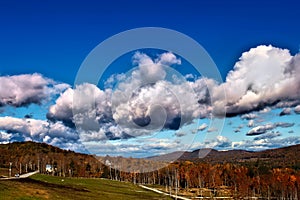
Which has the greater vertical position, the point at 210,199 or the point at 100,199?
the point at 100,199

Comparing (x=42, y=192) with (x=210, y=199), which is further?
(x=210, y=199)

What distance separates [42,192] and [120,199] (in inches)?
1178

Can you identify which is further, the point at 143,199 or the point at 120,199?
the point at 143,199

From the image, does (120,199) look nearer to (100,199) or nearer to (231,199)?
(100,199)

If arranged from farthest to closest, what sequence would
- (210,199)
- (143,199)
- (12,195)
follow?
(210,199), (143,199), (12,195)

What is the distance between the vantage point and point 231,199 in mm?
191500

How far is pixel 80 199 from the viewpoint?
8938 cm

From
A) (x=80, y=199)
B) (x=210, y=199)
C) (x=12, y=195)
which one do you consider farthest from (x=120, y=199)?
(x=210, y=199)

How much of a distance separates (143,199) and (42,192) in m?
44.5

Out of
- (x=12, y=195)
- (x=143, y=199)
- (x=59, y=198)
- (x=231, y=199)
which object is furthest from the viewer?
(x=231, y=199)

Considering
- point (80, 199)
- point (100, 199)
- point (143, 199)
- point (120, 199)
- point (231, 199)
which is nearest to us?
point (80, 199)

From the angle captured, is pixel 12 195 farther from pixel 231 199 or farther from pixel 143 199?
pixel 231 199

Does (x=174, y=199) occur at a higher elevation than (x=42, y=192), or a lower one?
lower

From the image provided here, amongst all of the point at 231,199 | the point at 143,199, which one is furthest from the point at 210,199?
the point at 143,199
